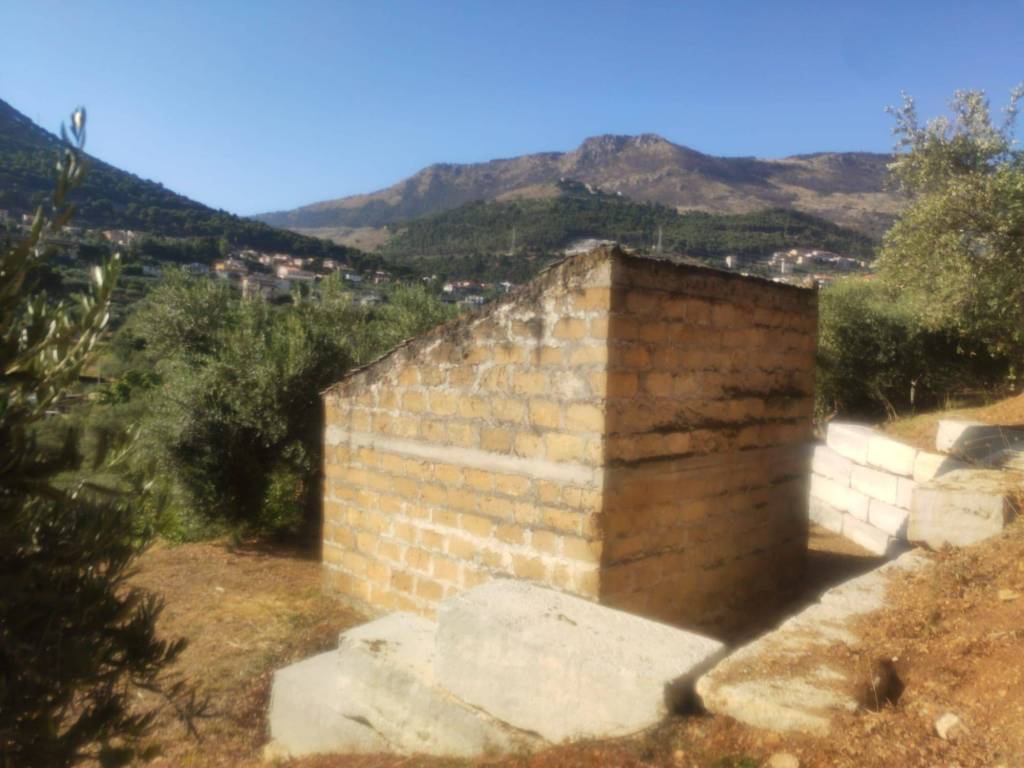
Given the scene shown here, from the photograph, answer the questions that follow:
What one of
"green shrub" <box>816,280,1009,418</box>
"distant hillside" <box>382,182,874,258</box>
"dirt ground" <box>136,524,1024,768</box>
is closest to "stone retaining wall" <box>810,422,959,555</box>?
"dirt ground" <box>136,524,1024,768</box>

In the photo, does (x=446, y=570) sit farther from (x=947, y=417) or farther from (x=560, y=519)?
(x=947, y=417)

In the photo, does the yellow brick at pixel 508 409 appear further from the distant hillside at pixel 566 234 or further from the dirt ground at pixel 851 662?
the distant hillside at pixel 566 234

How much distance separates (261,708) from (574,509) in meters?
2.77

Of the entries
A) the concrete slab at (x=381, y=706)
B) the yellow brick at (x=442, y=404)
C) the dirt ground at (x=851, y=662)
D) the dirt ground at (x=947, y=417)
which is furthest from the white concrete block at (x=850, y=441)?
the concrete slab at (x=381, y=706)

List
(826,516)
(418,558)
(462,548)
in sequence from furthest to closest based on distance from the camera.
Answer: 1. (826,516)
2. (418,558)
3. (462,548)

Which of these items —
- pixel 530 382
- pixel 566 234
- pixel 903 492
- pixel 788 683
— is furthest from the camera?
pixel 566 234

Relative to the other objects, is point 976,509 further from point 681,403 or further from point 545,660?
point 545,660

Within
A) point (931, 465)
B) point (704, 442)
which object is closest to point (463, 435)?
point (704, 442)

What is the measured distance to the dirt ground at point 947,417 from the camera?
9.79m

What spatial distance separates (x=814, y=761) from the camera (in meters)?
2.37

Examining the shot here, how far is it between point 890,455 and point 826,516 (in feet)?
5.01

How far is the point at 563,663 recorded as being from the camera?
3023 mm

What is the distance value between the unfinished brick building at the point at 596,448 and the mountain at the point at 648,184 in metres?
51.4

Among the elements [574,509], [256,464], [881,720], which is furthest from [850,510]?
[256,464]
